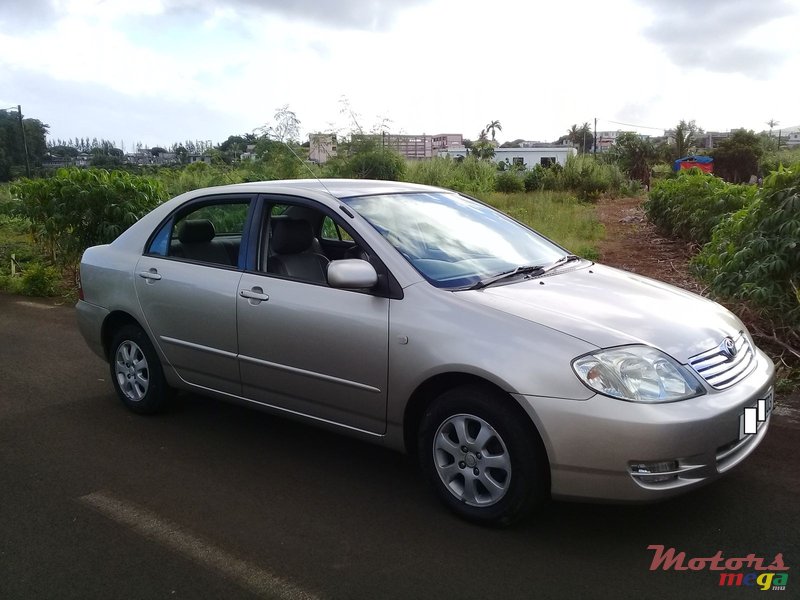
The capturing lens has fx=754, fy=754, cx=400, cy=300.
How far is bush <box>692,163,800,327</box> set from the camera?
6.04 meters

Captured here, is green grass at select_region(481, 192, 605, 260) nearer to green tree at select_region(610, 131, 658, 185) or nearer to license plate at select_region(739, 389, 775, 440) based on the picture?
license plate at select_region(739, 389, 775, 440)

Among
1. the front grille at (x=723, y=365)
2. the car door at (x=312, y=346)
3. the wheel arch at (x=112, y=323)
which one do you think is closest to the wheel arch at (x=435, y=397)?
the car door at (x=312, y=346)

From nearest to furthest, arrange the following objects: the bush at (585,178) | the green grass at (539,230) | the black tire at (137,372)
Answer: the black tire at (137,372), the green grass at (539,230), the bush at (585,178)

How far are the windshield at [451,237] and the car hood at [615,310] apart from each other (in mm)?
241

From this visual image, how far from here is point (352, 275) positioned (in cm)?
377

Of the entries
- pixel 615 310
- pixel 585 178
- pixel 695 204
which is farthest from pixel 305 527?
pixel 585 178

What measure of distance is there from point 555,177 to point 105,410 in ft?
82.9

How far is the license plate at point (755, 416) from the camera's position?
339 cm

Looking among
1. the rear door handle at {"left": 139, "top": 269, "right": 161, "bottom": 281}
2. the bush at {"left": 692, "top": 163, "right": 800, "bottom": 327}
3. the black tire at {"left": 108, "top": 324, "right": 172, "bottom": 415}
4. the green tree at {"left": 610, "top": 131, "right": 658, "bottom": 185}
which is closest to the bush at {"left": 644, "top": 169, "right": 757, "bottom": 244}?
the bush at {"left": 692, "top": 163, "right": 800, "bottom": 327}

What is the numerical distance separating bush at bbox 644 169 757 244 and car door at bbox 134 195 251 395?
6505 millimetres

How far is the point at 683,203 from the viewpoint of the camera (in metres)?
12.0

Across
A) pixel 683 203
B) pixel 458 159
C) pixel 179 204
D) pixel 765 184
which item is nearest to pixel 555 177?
pixel 458 159

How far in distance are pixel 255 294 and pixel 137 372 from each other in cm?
148

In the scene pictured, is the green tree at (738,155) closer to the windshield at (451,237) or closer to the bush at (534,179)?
the bush at (534,179)
